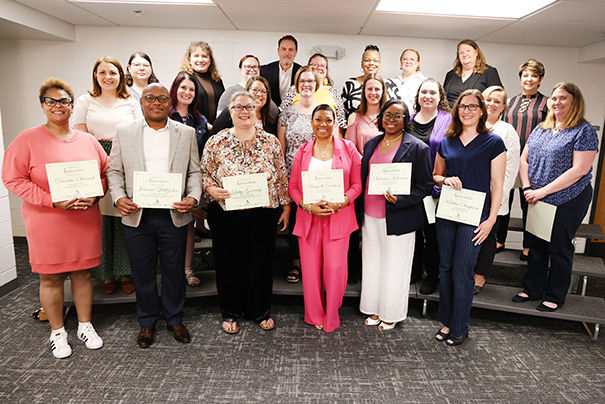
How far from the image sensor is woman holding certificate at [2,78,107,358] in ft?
7.58

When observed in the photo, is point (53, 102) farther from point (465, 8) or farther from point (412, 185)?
point (465, 8)

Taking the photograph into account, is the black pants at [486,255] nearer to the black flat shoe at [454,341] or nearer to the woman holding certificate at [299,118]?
the black flat shoe at [454,341]

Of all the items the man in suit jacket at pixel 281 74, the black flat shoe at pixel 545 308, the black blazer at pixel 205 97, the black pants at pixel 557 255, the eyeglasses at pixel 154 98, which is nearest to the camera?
the eyeglasses at pixel 154 98

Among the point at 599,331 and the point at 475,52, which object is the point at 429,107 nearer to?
the point at 475,52

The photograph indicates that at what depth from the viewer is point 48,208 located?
7.84 feet

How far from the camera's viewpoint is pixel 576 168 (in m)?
2.73

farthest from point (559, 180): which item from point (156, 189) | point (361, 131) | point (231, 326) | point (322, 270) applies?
point (156, 189)

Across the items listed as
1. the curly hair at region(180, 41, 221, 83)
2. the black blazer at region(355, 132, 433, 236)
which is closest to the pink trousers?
the black blazer at region(355, 132, 433, 236)

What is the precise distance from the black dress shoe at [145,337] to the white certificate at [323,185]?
151cm

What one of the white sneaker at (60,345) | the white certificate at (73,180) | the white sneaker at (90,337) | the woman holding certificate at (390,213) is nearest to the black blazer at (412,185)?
the woman holding certificate at (390,213)

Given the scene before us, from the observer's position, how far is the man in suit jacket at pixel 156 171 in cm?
242

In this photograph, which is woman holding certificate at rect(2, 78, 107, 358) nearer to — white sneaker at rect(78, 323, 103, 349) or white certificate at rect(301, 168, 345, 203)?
white sneaker at rect(78, 323, 103, 349)

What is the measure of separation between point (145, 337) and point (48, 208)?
1.10m

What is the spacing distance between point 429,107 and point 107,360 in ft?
9.81
